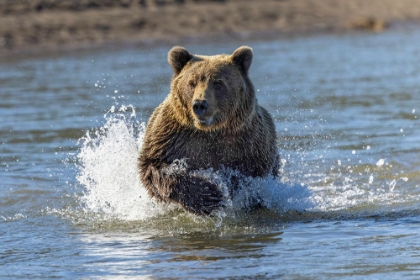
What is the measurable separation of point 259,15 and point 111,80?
10.6m

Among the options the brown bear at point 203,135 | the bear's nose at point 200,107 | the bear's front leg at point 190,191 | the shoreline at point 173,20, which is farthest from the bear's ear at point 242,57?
the shoreline at point 173,20

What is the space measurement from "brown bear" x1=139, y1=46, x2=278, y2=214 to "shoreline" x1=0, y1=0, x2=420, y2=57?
1554 cm

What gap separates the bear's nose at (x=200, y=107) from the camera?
6.28 meters

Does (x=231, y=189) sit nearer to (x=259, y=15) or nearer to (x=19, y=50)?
(x=19, y=50)

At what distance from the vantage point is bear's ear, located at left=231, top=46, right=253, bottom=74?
6980 mm

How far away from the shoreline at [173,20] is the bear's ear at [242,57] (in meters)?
15.7

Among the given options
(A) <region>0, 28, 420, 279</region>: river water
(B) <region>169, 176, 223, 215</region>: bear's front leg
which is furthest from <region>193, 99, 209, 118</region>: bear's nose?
(A) <region>0, 28, 420, 279</region>: river water

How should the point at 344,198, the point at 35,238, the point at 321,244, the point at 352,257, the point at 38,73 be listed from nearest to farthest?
the point at 352,257, the point at 321,244, the point at 35,238, the point at 344,198, the point at 38,73

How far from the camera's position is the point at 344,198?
7.93 meters

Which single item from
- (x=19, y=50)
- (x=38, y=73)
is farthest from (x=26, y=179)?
(x=19, y=50)

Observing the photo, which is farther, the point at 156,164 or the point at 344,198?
the point at 344,198

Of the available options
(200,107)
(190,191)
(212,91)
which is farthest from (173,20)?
(200,107)

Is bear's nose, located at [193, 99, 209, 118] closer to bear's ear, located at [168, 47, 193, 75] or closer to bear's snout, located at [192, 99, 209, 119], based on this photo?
bear's snout, located at [192, 99, 209, 119]

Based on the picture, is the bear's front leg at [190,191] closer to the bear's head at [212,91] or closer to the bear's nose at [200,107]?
the bear's head at [212,91]
